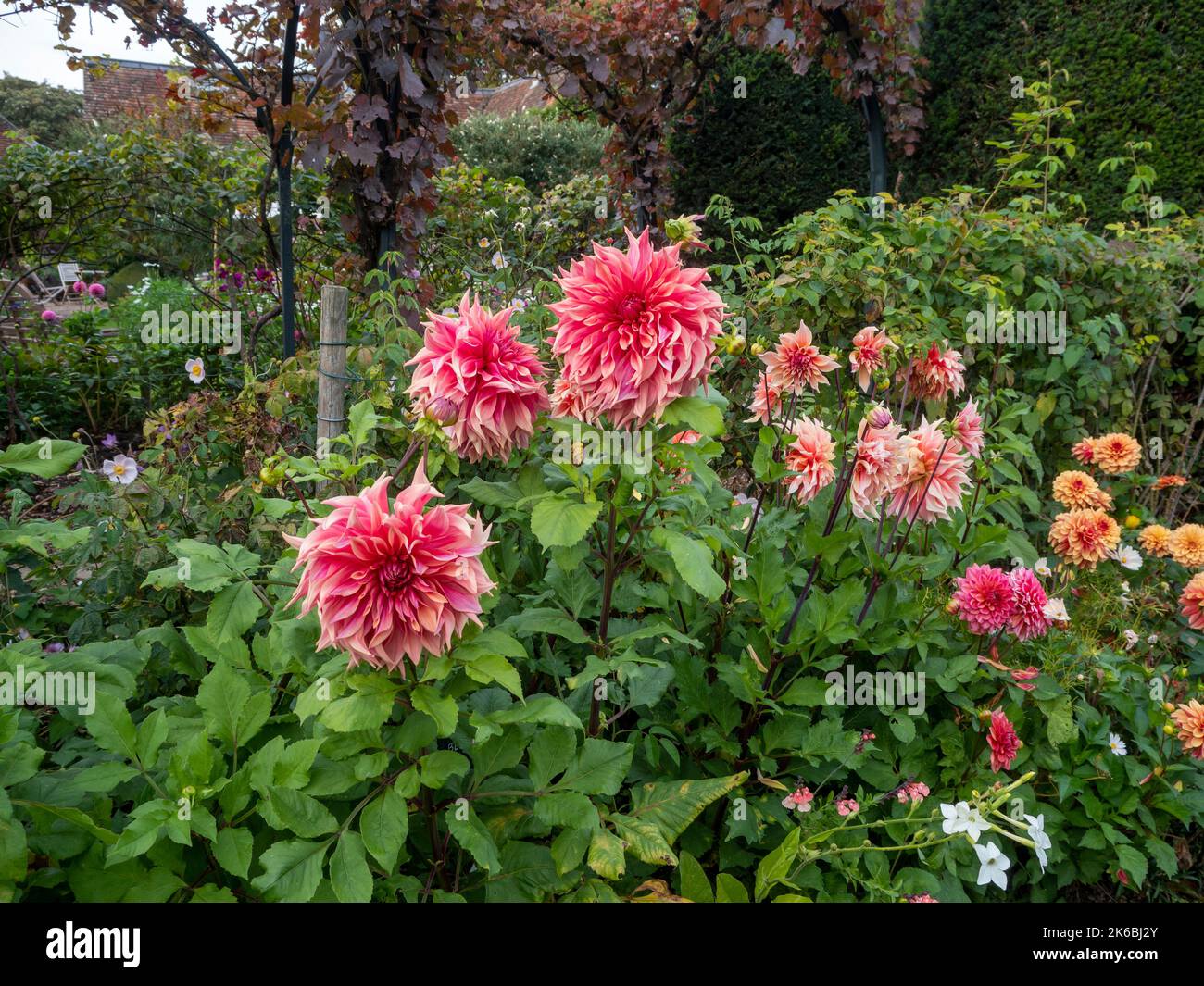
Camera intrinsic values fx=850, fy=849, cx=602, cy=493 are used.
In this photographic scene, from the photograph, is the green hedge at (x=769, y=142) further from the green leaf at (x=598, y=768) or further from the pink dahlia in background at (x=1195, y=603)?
the green leaf at (x=598, y=768)

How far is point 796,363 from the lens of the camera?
1.80 meters

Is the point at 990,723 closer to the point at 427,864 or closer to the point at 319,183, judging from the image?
the point at 427,864

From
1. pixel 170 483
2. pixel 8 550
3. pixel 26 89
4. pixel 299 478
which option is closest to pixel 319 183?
pixel 170 483

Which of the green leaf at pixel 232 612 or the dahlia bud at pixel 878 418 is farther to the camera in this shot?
the dahlia bud at pixel 878 418

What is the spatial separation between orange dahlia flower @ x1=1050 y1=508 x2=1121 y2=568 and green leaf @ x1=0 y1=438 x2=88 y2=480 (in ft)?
8.47

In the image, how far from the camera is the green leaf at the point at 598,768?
125 centimetres

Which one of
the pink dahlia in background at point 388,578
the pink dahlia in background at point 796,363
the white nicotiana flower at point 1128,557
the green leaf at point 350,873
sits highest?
the pink dahlia in background at point 796,363

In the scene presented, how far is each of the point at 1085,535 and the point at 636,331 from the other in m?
2.00

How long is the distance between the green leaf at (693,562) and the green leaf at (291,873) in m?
0.62

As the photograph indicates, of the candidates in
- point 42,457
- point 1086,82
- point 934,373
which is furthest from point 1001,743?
point 1086,82

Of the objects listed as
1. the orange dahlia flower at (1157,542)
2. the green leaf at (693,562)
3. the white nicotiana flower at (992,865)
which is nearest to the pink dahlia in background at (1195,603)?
the orange dahlia flower at (1157,542)

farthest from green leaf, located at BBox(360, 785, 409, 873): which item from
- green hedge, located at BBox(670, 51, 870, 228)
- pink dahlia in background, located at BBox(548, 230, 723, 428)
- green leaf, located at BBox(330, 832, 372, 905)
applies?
green hedge, located at BBox(670, 51, 870, 228)

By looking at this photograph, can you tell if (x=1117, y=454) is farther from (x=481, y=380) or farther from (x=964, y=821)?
(x=481, y=380)

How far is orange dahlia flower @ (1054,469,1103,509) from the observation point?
275cm
